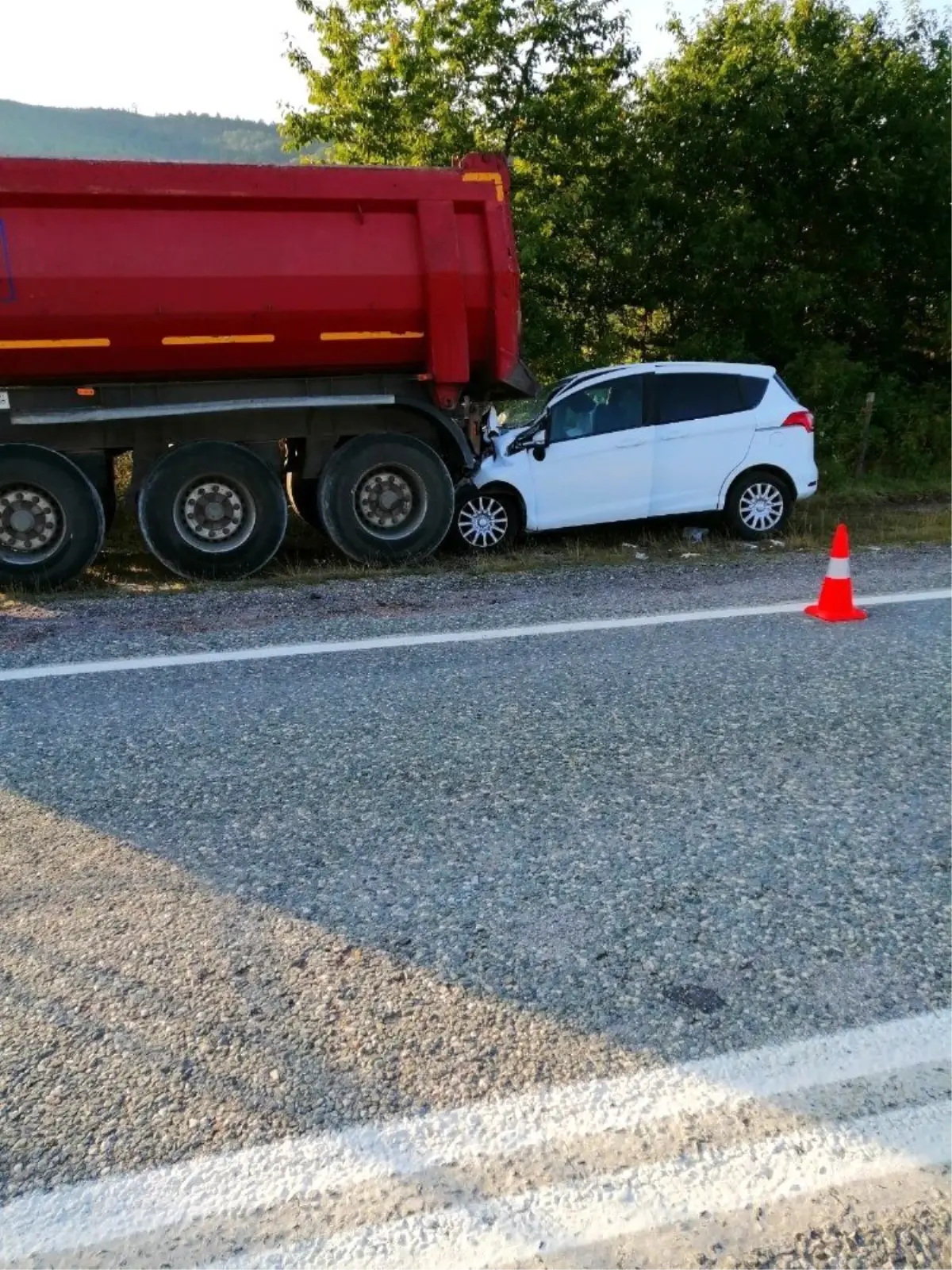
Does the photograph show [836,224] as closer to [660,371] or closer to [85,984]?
[660,371]

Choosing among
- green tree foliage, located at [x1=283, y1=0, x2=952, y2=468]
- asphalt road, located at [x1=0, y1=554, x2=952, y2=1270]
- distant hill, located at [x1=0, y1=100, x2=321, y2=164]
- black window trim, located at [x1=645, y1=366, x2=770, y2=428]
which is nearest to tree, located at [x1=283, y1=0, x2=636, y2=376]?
green tree foliage, located at [x1=283, y1=0, x2=952, y2=468]

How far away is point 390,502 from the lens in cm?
912

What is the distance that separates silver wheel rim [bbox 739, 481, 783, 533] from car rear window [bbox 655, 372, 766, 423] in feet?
2.58

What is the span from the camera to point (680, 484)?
9891 millimetres

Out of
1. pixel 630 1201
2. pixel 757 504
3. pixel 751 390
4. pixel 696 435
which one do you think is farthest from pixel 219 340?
pixel 630 1201

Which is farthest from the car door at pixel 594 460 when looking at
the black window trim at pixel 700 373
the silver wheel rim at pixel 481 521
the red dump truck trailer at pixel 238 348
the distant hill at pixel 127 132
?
the distant hill at pixel 127 132

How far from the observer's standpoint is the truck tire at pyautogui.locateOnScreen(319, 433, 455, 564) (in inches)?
353

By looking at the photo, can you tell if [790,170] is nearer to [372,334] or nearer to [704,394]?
[704,394]

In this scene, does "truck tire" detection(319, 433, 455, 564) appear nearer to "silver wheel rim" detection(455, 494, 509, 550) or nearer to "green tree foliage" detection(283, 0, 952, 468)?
"silver wheel rim" detection(455, 494, 509, 550)

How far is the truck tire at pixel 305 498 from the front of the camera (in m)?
9.34

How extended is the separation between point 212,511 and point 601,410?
147 inches

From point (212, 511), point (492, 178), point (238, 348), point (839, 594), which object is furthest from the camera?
point (492, 178)

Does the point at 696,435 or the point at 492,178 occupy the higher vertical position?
the point at 492,178

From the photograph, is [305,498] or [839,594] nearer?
[839,594]
